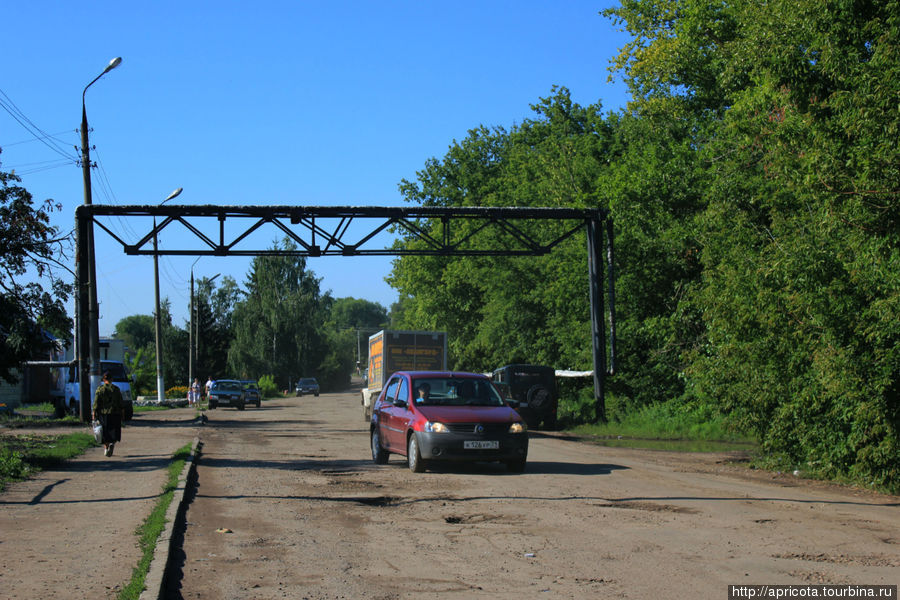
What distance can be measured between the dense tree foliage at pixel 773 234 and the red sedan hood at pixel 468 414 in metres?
4.33

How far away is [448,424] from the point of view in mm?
14445

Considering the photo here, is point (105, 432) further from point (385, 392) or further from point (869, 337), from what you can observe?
point (869, 337)

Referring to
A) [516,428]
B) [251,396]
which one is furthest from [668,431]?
[251,396]

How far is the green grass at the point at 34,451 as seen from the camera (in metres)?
14.1

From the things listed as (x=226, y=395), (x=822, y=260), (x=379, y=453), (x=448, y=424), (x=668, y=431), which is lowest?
(x=668, y=431)

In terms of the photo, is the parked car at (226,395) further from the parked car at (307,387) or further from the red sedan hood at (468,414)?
the red sedan hood at (468,414)

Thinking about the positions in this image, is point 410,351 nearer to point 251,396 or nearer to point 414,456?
point 414,456

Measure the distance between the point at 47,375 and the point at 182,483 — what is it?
4477cm

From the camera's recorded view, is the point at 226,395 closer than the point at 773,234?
No

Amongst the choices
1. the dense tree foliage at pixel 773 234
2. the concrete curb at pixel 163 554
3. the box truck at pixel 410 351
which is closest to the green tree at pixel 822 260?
the dense tree foliage at pixel 773 234

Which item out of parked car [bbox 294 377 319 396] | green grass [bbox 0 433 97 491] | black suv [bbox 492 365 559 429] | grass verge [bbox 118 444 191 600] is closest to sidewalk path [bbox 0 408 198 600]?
grass verge [bbox 118 444 191 600]

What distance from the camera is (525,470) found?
1553 centimetres

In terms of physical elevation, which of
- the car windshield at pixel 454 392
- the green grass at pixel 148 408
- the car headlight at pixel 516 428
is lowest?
the green grass at pixel 148 408

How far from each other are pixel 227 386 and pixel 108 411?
113 ft
